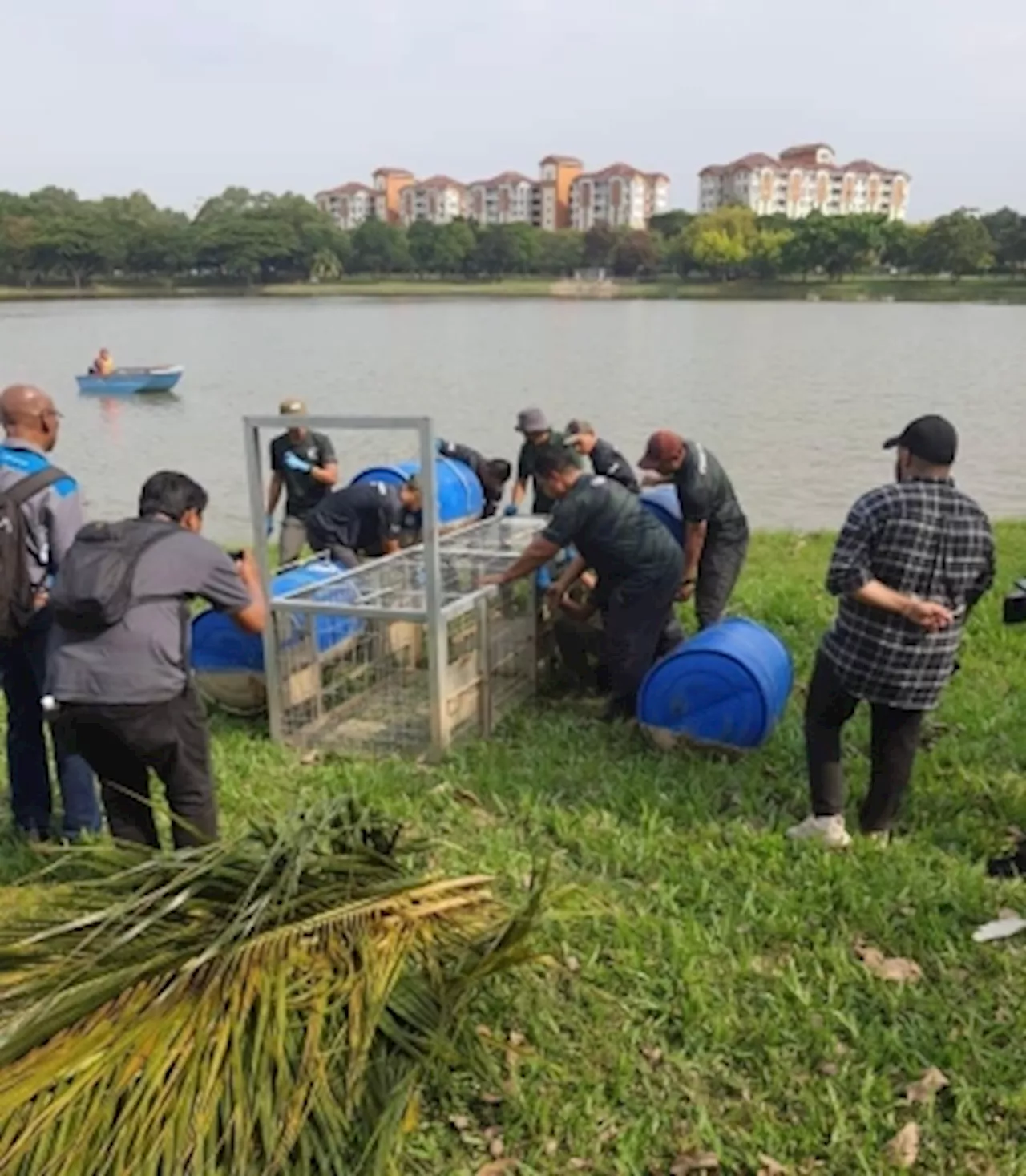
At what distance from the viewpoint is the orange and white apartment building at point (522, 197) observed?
180 metres

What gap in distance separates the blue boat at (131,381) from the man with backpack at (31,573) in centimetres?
2757

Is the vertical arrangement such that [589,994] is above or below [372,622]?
below

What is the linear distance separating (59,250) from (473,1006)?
341 feet

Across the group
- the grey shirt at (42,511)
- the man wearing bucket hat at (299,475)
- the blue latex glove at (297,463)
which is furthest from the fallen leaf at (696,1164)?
the blue latex glove at (297,463)

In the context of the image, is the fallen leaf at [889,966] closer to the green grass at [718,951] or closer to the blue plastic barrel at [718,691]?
the green grass at [718,951]

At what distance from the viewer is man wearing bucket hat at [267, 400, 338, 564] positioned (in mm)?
8891

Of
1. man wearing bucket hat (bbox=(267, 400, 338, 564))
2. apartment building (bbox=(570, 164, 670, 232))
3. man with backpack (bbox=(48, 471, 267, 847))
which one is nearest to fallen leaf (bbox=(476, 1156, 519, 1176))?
man with backpack (bbox=(48, 471, 267, 847))

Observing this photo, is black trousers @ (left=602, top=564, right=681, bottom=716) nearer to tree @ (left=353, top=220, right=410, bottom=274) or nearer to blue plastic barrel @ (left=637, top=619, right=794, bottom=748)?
blue plastic barrel @ (left=637, top=619, right=794, bottom=748)

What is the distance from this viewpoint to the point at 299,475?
895cm

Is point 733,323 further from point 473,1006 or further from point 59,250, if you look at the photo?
point 59,250

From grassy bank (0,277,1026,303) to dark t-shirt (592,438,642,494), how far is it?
2926 inches


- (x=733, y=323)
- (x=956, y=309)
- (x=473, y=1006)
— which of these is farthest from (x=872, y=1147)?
(x=956, y=309)

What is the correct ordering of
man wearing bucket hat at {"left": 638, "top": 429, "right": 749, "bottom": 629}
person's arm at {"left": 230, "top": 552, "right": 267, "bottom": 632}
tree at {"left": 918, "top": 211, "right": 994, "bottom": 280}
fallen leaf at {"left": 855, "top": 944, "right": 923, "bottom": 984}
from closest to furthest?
1. fallen leaf at {"left": 855, "top": 944, "right": 923, "bottom": 984}
2. person's arm at {"left": 230, "top": 552, "right": 267, "bottom": 632}
3. man wearing bucket hat at {"left": 638, "top": 429, "right": 749, "bottom": 629}
4. tree at {"left": 918, "top": 211, "right": 994, "bottom": 280}

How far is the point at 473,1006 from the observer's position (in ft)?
11.2
